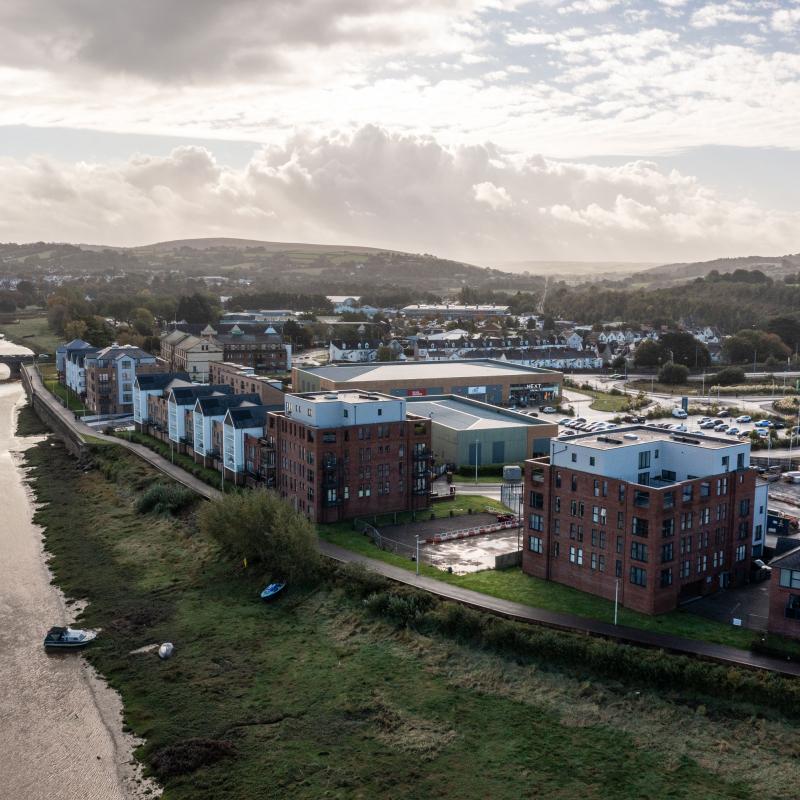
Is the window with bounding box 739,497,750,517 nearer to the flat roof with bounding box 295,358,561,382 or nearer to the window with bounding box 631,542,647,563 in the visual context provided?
the window with bounding box 631,542,647,563

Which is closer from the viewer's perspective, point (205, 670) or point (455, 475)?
point (205, 670)

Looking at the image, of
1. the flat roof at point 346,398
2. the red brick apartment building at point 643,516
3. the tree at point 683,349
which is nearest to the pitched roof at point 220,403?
the flat roof at point 346,398

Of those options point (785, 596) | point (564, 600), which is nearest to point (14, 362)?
Result: point (564, 600)

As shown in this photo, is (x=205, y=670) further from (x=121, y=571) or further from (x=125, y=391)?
(x=125, y=391)

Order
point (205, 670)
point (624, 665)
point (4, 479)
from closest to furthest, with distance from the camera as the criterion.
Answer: point (624, 665), point (205, 670), point (4, 479)

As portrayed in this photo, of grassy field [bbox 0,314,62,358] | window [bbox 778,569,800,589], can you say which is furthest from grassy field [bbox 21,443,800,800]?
grassy field [bbox 0,314,62,358]

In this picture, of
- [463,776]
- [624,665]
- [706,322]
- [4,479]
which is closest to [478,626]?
[624,665]

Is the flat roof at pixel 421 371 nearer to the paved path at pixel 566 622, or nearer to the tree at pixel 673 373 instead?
the tree at pixel 673 373
